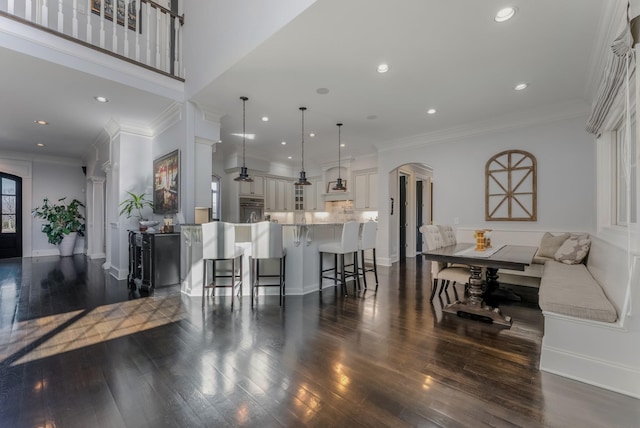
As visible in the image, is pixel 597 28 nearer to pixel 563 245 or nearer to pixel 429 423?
pixel 563 245

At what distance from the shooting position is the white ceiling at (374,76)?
249cm

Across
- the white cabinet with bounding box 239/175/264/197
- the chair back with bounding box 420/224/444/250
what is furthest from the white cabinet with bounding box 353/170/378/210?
the chair back with bounding box 420/224/444/250

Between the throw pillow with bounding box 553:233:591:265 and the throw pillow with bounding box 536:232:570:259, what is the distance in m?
0.24

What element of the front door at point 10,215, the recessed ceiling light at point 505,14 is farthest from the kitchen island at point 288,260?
the front door at point 10,215

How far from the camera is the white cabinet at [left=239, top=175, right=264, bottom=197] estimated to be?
756cm

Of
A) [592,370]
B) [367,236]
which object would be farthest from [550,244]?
[592,370]

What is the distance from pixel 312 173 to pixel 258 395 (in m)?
7.52

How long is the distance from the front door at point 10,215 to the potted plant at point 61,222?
434 mm

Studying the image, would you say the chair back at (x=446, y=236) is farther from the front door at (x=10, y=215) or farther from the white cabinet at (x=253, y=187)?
the front door at (x=10, y=215)

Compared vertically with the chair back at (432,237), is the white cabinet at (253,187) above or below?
above

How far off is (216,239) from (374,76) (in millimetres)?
2864

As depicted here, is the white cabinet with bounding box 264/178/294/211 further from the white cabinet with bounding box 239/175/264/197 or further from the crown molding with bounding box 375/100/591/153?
the crown molding with bounding box 375/100/591/153

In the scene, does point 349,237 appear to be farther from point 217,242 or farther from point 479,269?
point 217,242

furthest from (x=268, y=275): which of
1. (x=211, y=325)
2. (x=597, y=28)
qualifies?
(x=597, y=28)
